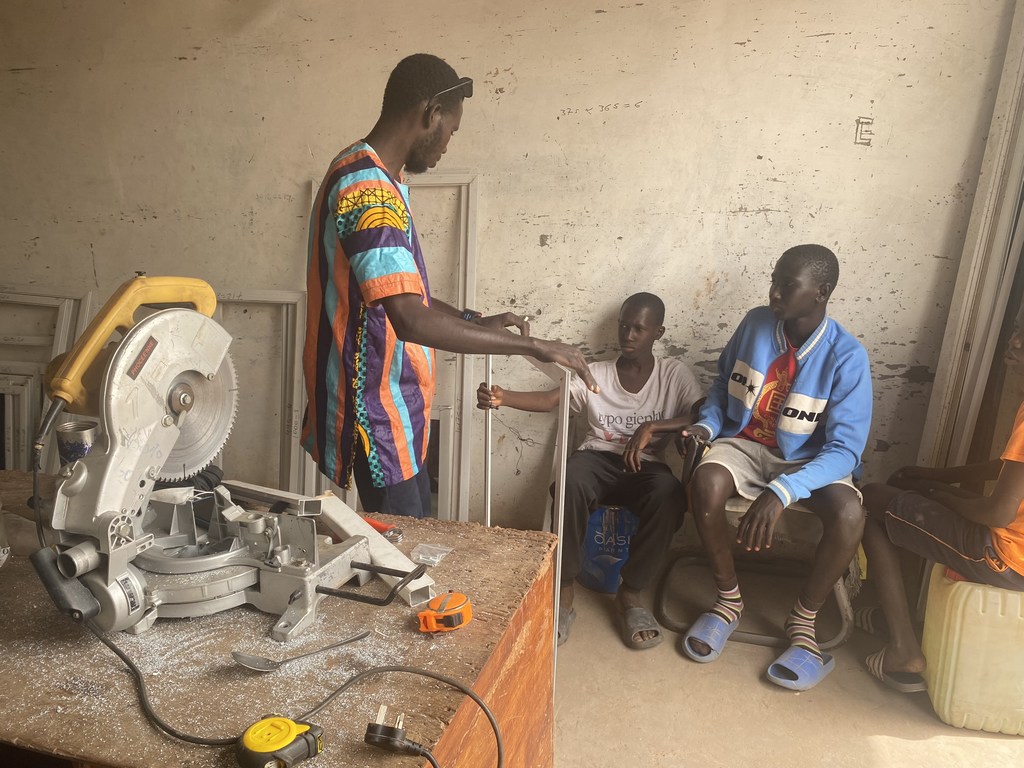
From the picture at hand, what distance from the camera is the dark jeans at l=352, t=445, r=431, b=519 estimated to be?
5.30 ft

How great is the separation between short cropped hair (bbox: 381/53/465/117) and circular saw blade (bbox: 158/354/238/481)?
0.79 meters

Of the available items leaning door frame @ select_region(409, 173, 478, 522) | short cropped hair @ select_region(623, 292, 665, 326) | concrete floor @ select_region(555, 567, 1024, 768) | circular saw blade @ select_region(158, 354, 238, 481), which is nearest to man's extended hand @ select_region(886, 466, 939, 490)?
concrete floor @ select_region(555, 567, 1024, 768)

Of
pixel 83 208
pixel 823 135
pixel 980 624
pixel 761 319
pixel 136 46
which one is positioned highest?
pixel 136 46

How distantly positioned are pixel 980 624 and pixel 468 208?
2365 millimetres

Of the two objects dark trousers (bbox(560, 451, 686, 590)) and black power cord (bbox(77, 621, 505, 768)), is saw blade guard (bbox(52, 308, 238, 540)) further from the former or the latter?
dark trousers (bbox(560, 451, 686, 590))

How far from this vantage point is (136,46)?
10.2ft

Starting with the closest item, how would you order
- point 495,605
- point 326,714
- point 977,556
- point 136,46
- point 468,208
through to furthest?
point 326,714, point 495,605, point 977,556, point 468,208, point 136,46

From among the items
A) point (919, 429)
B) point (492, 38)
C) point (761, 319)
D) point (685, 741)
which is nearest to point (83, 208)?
point (492, 38)

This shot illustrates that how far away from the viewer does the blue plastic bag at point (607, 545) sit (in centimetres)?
268

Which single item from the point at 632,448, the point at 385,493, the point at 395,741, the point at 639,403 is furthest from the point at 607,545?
the point at 395,741

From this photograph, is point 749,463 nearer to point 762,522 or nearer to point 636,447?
Answer: point 762,522

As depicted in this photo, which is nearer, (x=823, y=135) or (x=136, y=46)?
(x=823, y=135)

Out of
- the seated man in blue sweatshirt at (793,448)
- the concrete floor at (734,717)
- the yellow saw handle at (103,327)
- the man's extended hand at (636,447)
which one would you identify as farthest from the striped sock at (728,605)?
the yellow saw handle at (103,327)

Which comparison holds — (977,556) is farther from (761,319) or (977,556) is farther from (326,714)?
(326,714)
